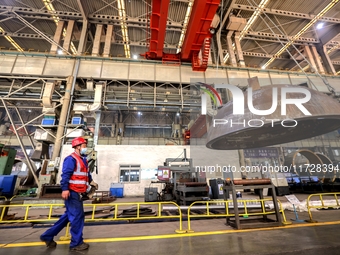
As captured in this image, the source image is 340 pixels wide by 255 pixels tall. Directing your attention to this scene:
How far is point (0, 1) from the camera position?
47.4 ft

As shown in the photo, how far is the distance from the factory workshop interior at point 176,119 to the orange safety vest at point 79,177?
225 mm

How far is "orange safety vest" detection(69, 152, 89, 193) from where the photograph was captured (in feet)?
9.49

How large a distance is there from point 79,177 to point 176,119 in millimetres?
19150

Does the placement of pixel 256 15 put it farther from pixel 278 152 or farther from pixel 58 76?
pixel 58 76

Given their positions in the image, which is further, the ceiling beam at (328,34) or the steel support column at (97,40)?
the ceiling beam at (328,34)

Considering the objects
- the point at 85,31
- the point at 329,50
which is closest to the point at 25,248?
the point at 85,31

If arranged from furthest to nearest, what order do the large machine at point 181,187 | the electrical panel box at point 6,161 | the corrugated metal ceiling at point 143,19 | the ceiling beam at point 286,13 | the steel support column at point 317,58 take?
the steel support column at point 317,58, the ceiling beam at point 286,13, the corrugated metal ceiling at point 143,19, the electrical panel box at point 6,161, the large machine at point 181,187

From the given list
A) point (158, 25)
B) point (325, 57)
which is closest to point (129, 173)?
point (158, 25)

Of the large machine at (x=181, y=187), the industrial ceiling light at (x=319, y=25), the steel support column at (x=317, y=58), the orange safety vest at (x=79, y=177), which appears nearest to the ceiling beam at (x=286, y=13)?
the industrial ceiling light at (x=319, y=25)

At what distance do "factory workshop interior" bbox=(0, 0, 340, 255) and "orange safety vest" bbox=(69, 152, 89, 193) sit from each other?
8.9 inches

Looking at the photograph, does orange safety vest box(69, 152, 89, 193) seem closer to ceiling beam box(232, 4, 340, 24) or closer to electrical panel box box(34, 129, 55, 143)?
electrical panel box box(34, 129, 55, 143)

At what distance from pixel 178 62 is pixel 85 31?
A: 9.01m

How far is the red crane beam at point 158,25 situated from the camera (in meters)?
10.3

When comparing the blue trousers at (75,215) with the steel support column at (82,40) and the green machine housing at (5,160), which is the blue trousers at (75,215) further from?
the steel support column at (82,40)
